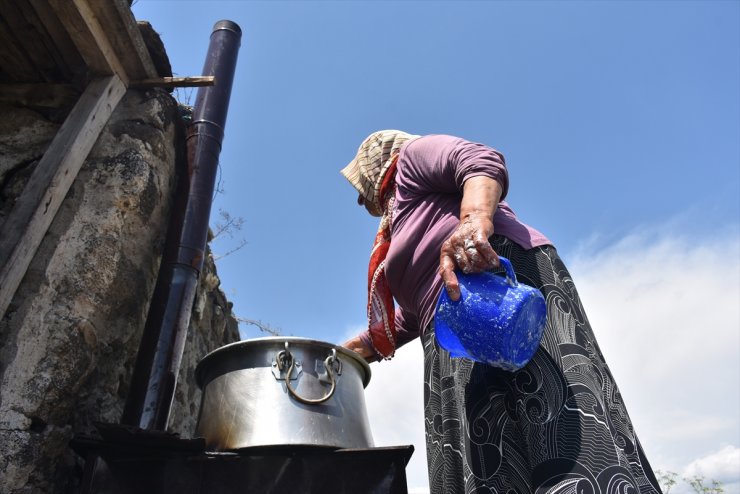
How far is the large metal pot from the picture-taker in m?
1.64

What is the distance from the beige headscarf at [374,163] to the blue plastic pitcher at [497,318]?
83 centimetres

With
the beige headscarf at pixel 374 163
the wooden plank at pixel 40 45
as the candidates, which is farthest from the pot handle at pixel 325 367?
the wooden plank at pixel 40 45

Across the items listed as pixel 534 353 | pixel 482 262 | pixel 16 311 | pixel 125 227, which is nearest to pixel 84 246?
pixel 125 227

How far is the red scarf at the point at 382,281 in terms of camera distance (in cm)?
203

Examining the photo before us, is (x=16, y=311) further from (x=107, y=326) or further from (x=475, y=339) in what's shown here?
(x=475, y=339)

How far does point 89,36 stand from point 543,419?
2442 mm

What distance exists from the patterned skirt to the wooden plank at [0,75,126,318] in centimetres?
153

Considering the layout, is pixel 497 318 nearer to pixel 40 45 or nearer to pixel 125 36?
pixel 125 36

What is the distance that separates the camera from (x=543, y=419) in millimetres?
1267

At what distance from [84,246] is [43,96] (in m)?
0.94

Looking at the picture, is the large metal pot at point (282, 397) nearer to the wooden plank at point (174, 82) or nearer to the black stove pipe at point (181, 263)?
the black stove pipe at point (181, 263)

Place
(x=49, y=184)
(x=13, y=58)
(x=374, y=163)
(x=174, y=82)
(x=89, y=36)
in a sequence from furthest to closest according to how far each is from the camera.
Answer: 1. (x=174, y=82)
2. (x=13, y=58)
3. (x=89, y=36)
4. (x=374, y=163)
5. (x=49, y=184)

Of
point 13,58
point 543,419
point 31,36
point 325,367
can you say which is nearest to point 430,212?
point 325,367

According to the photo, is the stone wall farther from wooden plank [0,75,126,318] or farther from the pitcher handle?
the pitcher handle
